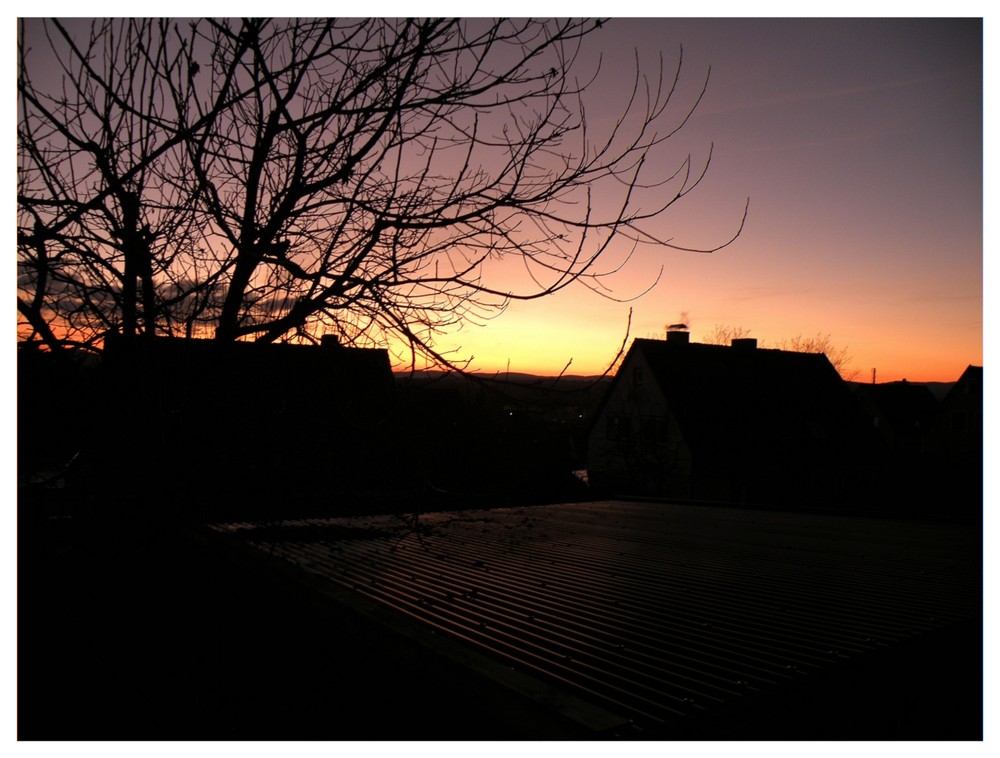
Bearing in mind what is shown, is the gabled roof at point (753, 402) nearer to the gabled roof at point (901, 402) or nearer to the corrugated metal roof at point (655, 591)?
the gabled roof at point (901, 402)

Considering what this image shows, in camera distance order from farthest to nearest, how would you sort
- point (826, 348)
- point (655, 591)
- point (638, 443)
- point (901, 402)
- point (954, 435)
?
point (901, 402) < point (826, 348) < point (954, 435) < point (638, 443) < point (655, 591)

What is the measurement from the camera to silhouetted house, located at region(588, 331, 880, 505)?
80.7 ft

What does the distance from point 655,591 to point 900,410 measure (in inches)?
1691

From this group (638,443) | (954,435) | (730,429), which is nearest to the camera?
(730,429)

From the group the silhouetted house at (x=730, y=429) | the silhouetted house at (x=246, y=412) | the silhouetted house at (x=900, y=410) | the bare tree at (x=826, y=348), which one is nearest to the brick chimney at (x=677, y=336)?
the silhouetted house at (x=730, y=429)

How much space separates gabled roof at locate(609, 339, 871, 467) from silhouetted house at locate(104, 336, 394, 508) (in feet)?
70.3

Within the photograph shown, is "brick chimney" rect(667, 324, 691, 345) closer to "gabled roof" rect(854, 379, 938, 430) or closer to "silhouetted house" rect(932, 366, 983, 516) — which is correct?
"silhouetted house" rect(932, 366, 983, 516)

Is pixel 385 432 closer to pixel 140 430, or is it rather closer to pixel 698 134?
pixel 140 430

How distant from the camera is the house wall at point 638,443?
2459 centimetres

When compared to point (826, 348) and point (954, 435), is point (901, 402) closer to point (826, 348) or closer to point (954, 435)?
point (826, 348)

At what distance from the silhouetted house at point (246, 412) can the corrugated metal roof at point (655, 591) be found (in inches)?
17.3

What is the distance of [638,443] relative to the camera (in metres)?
25.9

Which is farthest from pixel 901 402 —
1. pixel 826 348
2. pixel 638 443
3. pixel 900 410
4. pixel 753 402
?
pixel 638 443
